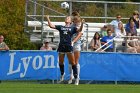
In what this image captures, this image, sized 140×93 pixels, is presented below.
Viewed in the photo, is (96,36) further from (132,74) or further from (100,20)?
(100,20)

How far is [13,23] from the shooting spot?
3656 cm

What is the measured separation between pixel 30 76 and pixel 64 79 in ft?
3.84

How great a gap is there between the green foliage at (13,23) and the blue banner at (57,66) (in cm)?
1088

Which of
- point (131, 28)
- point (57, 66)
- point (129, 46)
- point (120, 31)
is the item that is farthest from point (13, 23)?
point (57, 66)

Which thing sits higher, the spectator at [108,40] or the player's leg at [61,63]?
the spectator at [108,40]

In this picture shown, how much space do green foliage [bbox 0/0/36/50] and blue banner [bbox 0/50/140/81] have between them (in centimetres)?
1088

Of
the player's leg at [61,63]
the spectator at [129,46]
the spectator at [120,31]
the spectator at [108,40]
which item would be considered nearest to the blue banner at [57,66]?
the spectator at [129,46]

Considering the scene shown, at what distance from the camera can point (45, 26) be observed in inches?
1086

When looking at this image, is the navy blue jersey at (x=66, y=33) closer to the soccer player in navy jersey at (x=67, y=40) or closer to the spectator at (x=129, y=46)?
the soccer player in navy jersey at (x=67, y=40)

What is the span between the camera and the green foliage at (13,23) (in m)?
34.9

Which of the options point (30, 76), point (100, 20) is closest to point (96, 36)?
point (30, 76)

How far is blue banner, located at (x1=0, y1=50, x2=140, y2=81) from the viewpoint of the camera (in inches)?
881

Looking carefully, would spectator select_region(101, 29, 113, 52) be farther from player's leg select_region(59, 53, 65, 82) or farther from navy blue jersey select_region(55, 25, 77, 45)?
navy blue jersey select_region(55, 25, 77, 45)

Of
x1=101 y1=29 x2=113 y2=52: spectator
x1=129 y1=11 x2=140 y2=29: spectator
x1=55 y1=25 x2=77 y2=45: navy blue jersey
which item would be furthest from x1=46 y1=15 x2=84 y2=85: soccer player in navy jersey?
x1=129 y1=11 x2=140 y2=29: spectator
